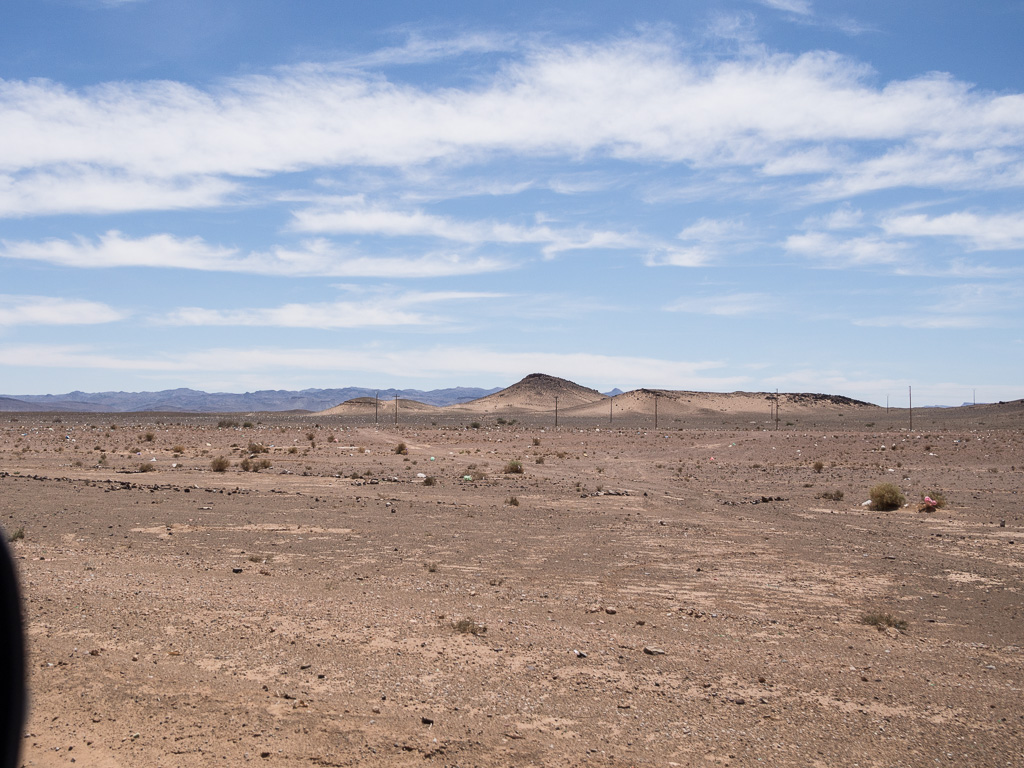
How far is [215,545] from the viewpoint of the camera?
1595 cm

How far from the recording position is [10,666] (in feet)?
10.7

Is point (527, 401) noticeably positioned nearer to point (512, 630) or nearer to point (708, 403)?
point (708, 403)

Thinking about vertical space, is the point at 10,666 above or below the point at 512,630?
above

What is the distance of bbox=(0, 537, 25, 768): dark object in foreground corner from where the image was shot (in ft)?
10.5

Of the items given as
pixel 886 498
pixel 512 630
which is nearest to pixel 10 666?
pixel 512 630

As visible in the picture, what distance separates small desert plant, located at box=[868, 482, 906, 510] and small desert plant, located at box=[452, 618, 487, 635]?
18669mm

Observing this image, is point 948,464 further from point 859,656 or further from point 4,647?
point 4,647

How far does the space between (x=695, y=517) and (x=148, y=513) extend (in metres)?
14.6

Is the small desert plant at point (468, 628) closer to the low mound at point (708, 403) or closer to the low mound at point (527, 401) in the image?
the low mound at point (708, 403)

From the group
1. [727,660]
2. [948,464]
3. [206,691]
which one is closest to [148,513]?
[206,691]

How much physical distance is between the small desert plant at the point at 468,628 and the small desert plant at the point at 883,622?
17.5 ft

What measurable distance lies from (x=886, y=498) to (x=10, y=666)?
82.7ft

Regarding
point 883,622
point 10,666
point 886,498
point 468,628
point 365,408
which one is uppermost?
point 365,408

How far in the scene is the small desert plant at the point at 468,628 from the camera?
9758 mm
